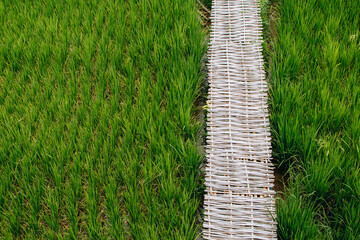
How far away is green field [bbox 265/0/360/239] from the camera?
5.23ft

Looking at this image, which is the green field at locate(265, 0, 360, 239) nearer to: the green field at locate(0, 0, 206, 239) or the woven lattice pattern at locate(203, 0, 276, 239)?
the woven lattice pattern at locate(203, 0, 276, 239)

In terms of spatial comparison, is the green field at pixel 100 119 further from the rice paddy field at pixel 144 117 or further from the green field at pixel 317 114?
the green field at pixel 317 114

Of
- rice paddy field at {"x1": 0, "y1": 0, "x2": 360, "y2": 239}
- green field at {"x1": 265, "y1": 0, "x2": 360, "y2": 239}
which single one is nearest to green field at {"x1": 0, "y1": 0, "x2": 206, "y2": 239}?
rice paddy field at {"x1": 0, "y1": 0, "x2": 360, "y2": 239}

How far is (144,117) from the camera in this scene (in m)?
1.95

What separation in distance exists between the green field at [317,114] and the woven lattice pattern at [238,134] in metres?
0.09

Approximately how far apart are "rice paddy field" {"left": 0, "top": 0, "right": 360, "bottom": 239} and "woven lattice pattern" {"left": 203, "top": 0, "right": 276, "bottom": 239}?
0.25 ft

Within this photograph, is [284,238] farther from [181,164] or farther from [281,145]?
[181,164]

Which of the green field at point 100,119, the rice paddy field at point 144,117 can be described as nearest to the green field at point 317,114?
the rice paddy field at point 144,117

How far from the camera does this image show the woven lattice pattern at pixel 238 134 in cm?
166

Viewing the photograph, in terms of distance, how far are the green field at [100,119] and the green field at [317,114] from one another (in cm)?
49

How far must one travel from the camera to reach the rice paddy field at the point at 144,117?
165cm

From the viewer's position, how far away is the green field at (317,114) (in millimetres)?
1593

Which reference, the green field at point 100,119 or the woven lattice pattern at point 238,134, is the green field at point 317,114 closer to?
the woven lattice pattern at point 238,134

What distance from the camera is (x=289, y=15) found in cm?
252
